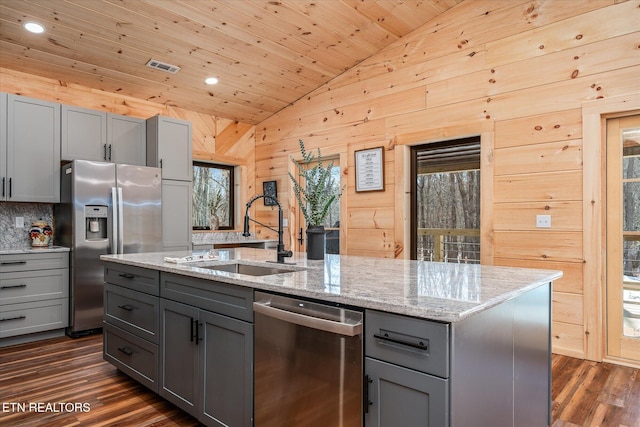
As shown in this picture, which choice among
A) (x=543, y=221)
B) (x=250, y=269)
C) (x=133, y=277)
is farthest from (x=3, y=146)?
(x=543, y=221)

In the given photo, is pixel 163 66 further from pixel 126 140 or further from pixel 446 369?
pixel 446 369

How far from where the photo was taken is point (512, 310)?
1573 millimetres

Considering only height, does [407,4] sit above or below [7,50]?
above

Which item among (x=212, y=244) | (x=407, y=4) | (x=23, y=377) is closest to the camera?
(x=23, y=377)

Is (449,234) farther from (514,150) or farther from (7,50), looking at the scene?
(7,50)

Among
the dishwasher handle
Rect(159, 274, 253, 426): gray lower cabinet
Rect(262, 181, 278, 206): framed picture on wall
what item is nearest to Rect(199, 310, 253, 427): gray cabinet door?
Rect(159, 274, 253, 426): gray lower cabinet

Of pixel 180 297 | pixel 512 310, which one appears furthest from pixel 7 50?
pixel 512 310

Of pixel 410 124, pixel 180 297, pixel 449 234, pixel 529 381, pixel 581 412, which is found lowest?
pixel 581 412

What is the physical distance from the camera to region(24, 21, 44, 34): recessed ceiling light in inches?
128

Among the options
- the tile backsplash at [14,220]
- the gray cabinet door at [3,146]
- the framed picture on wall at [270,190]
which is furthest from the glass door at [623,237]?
the tile backsplash at [14,220]

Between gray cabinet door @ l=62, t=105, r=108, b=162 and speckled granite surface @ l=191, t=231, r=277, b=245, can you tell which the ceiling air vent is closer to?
gray cabinet door @ l=62, t=105, r=108, b=162

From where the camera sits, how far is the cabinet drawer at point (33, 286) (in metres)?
3.48

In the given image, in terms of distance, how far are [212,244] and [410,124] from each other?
9.48ft

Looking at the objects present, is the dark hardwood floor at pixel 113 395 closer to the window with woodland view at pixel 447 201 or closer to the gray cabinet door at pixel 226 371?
the gray cabinet door at pixel 226 371
